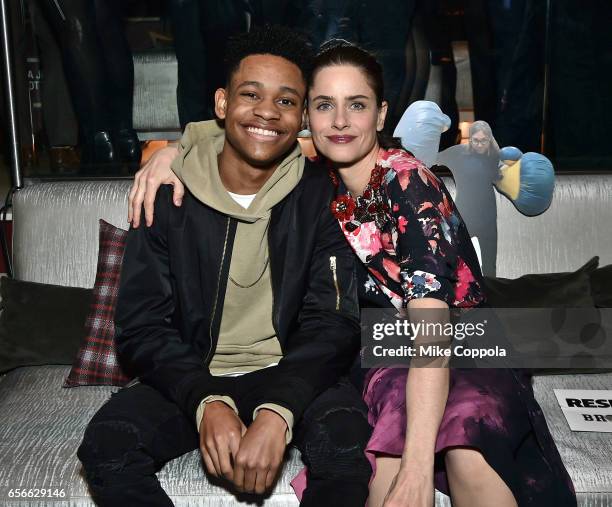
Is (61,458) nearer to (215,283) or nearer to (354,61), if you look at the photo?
(215,283)

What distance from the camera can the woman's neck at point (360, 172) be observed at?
163cm

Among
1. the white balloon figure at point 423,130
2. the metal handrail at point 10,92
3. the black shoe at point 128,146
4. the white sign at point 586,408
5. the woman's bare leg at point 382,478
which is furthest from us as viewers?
the black shoe at point 128,146

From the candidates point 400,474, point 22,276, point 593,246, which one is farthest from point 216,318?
point 593,246

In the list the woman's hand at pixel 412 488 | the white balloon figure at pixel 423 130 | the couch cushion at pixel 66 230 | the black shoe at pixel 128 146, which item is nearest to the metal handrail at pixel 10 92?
the black shoe at pixel 128 146

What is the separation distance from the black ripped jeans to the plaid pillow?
37cm

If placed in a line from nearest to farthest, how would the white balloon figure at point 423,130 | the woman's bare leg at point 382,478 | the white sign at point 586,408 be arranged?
1. the woman's bare leg at point 382,478
2. the white sign at point 586,408
3. the white balloon figure at point 423,130

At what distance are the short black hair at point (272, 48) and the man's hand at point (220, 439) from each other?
0.73 metres

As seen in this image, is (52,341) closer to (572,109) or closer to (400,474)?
(400,474)

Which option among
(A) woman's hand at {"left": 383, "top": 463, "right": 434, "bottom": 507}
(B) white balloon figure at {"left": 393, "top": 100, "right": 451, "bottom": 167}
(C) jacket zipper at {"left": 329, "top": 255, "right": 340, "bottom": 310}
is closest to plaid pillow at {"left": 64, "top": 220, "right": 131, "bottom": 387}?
(C) jacket zipper at {"left": 329, "top": 255, "right": 340, "bottom": 310}

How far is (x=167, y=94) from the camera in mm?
2812

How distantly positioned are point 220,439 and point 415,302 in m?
0.43

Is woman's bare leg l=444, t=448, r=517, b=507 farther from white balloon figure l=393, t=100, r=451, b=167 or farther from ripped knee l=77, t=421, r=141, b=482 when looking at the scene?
white balloon figure l=393, t=100, r=451, b=167

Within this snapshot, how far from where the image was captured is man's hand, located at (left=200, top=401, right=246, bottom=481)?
1.33m

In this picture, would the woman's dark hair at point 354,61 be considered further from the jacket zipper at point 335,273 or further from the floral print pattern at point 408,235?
the jacket zipper at point 335,273
